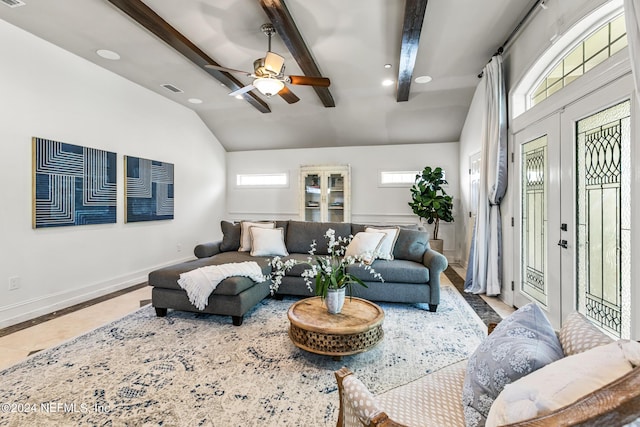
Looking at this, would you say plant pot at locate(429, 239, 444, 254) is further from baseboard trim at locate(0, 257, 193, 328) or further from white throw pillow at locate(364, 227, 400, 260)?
baseboard trim at locate(0, 257, 193, 328)

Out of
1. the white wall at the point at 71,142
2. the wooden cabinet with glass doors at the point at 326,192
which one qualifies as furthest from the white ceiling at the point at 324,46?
the wooden cabinet with glass doors at the point at 326,192

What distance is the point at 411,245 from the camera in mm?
3568

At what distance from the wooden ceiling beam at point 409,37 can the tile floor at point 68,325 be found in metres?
2.81

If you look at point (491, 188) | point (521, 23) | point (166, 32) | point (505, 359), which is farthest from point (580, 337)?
point (166, 32)

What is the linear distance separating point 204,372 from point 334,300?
1.01 metres

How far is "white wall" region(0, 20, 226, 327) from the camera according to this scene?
2863 mm

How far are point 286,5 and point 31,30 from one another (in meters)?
2.57

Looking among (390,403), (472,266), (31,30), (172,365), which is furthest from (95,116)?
(472,266)

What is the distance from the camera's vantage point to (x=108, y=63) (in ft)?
11.8

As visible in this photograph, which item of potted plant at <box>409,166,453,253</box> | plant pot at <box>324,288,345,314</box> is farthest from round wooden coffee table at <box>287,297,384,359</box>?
potted plant at <box>409,166,453,253</box>

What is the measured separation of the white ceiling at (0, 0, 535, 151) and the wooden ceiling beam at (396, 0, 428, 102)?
0.12 m

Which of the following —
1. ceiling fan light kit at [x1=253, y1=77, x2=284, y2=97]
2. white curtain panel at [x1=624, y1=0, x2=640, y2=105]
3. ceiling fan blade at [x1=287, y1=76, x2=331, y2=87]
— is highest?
ceiling fan blade at [x1=287, y1=76, x2=331, y2=87]

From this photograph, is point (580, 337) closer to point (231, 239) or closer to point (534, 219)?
point (534, 219)

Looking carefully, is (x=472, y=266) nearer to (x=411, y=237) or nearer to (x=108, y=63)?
(x=411, y=237)
